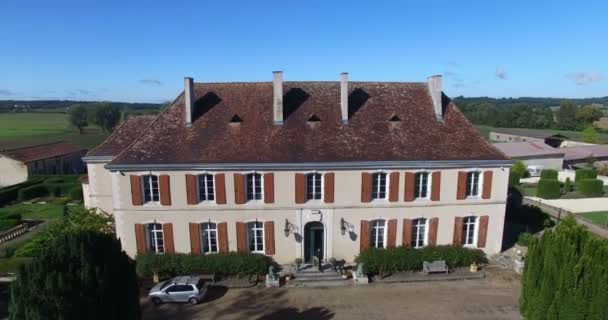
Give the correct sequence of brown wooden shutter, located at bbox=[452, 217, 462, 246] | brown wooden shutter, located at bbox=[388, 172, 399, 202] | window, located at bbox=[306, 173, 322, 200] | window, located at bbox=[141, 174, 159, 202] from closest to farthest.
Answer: window, located at bbox=[141, 174, 159, 202], window, located at bbox=[306, 173, 322, 200], brown wooden shutter, located at bbox=[388, 172, 399, 202], brown wooden shutter, located at bbox=[452, 217, 462, 246]

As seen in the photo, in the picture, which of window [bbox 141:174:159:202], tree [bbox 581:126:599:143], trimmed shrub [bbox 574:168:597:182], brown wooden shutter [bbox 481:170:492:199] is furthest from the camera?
tree [bbox 581:126:599:143]

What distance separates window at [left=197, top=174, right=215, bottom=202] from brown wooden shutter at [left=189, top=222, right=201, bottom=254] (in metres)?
1.46

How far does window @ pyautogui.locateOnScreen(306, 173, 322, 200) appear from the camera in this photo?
1971 cm

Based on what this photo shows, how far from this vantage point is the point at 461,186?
20.2 metres

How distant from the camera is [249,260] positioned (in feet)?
63.7

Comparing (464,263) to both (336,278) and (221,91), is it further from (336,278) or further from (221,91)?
(221,91)

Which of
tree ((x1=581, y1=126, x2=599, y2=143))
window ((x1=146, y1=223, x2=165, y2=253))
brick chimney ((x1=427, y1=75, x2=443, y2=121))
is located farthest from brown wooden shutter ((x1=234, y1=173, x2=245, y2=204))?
tree ((x1=581, y1=126, x2=599, y2=143))

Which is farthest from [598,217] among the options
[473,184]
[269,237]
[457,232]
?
[269,237]

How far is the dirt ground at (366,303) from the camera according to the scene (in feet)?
54.0

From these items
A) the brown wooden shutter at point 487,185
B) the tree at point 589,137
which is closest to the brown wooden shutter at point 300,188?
the brown wooden shutter at point 487,185

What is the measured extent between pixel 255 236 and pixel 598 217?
29.2m

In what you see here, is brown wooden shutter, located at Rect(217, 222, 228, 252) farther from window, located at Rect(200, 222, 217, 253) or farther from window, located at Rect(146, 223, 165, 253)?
window, located at Rect(146, 223, 165, 253)

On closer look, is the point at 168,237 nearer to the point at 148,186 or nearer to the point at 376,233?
the point at 148,186

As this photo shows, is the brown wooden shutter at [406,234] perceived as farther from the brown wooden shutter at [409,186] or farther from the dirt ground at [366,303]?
the dirt ground at [366,303]
